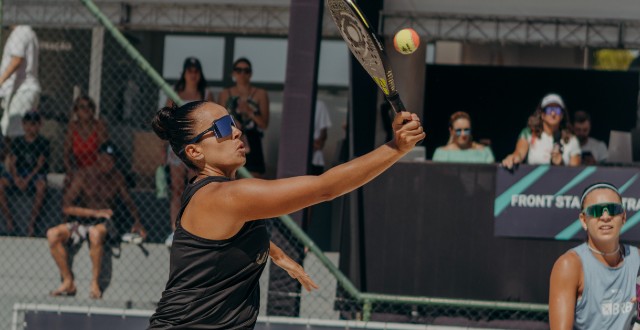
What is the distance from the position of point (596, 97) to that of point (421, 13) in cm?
285

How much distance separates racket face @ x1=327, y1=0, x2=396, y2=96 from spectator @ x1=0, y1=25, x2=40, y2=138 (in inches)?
218

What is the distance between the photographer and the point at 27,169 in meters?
9.38

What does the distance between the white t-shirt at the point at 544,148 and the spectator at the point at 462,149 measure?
12.5 inches

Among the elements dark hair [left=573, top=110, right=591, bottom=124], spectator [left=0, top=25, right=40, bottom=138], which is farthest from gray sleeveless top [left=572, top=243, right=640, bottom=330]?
spectator [left=0, top=25, right=40, bottom=138]

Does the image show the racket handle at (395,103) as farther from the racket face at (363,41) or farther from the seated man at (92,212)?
the seated man at (92,212)

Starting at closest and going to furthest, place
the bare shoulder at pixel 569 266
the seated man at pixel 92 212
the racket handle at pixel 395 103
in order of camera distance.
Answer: the racket handle at pixel 395 103
the bare shoulder at pixel 569 266
the seated man at pixel 92 212

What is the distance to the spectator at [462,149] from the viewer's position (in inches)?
336

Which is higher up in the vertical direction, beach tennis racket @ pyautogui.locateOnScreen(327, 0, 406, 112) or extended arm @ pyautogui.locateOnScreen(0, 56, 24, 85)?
extended arm @ pyautogui.locateOnScreen(0, 56, 24, 85)

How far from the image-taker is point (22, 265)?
8961 mm

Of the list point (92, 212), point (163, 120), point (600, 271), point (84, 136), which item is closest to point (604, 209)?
point (600, 271)

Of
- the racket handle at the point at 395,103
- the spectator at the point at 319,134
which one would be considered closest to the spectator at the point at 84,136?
the spectator at the point at 319,134

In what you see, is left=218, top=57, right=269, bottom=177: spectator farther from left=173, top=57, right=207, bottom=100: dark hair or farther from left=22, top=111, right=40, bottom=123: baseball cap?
left=22, top=111, right=40, bottom=123: baseball cap

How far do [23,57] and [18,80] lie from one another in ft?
0.68

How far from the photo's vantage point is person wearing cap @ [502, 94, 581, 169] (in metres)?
8.41
